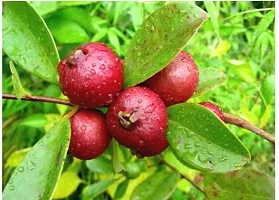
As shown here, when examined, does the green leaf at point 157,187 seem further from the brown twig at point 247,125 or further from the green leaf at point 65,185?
the green leaf at point 65,185

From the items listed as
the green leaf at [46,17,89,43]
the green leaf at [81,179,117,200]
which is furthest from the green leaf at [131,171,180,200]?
the green leaf at [46,17,89,43]

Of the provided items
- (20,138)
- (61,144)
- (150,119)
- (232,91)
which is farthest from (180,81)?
(20,138)

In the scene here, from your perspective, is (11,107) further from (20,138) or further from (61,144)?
(61,144)

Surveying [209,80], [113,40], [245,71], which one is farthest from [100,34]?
[209,80]

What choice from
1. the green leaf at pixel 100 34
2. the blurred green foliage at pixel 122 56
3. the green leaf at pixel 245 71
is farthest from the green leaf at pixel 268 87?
the green leaf at pixel 100 34

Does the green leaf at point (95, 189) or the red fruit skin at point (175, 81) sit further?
the green leaf at point (95, 189)

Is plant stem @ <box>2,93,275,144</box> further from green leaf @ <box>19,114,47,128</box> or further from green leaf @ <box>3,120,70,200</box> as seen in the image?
green leaf @ <box>19,114,47,128</box>
